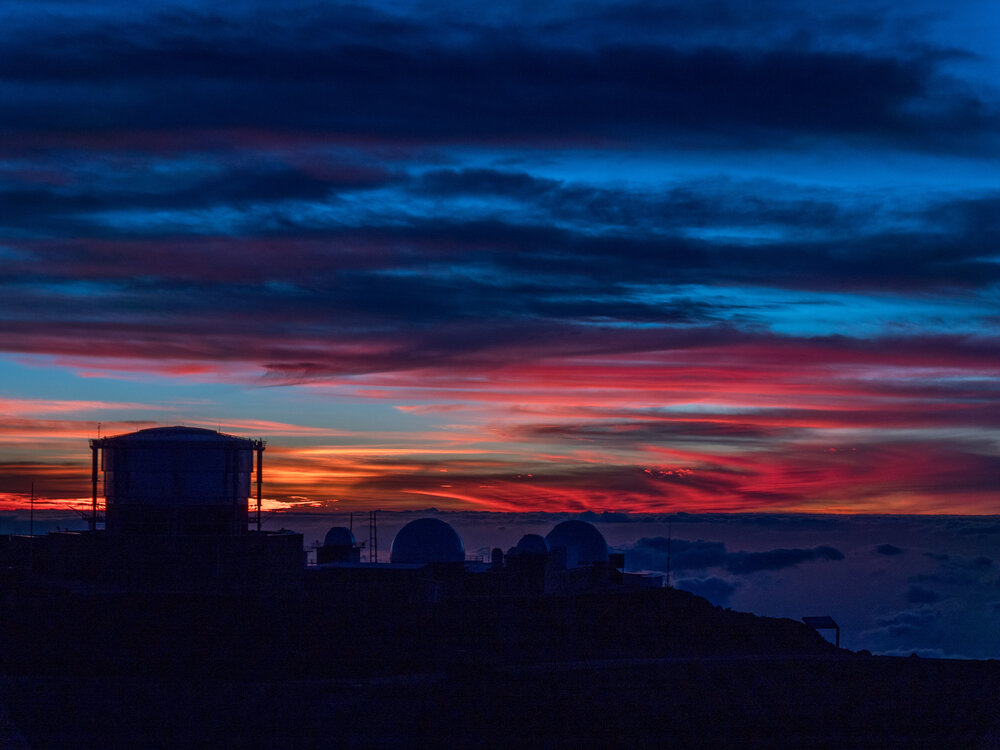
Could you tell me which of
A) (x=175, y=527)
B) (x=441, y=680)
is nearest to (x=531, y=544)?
(x=175, y=527)

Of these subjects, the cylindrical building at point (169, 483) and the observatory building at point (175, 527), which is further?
the cylindrical building at point (169, 483)

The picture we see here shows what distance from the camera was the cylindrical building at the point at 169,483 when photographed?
4162cm

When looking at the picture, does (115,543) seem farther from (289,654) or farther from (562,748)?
(562,748)

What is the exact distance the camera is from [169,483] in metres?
41.7

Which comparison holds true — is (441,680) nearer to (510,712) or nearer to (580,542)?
(510,712)

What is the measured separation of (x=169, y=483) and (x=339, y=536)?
15074mm

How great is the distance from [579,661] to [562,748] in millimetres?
10581

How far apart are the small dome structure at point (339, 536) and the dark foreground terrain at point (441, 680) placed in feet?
51.6

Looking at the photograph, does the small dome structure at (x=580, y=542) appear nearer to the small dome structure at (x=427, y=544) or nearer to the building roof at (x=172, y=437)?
the small dome structure at (x=427, y=544)

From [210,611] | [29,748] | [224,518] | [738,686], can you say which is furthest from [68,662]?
[738,686]

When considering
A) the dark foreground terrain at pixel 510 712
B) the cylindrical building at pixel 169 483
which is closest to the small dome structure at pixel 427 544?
the cylindrical building at pixel 169 483

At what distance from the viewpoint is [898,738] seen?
26.6 metres

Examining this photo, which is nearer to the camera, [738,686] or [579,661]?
[738,686]

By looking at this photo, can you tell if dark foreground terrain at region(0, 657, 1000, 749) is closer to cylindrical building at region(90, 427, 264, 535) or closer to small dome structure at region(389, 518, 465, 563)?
cylindrical building at region(90, 427, 264, 535)
